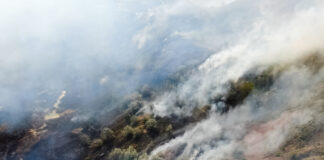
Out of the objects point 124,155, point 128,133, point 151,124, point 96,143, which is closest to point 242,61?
point 151,124

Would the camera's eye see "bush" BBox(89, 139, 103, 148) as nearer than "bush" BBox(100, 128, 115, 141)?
Yes

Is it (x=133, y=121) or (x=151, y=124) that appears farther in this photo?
(x=133, y=121)

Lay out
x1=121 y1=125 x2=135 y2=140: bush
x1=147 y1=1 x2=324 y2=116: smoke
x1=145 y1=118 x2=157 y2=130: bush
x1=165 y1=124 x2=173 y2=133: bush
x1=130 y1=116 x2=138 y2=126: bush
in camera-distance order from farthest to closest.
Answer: x1=130 y1=116 x2=138 y2=126: bush → x1=147 y1=1 x2=324 y2=116: smoke → x1=121 y1=125 x2=135 y2=140: bush → x1=145 y1=118 x2=157 y2=130: bush → x1=165 y1=124 x2=173 y2=133: bush

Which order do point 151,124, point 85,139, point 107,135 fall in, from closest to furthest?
point 151,124, point 107,135, point 85,139

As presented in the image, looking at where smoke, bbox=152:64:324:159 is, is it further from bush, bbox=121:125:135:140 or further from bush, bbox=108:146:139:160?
bush, bbox=121:125:135:140

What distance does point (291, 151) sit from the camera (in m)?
86.1

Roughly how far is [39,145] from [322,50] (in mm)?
158372

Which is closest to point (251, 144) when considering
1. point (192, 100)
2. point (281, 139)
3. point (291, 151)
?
point (281, 139)

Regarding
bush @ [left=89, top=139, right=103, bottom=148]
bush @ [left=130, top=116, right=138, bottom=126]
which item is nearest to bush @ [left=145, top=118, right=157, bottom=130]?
bush @ [left=130, top=116, right=138, bottom=126]

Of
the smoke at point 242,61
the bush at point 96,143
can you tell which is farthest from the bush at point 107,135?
the smoke at point 242,61

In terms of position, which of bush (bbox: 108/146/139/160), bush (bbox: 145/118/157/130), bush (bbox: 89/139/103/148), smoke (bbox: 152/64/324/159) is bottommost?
smoke (bbox: 152/64/324/159)

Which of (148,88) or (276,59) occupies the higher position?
(148,88)

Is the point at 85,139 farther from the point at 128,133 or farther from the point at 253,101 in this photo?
the point at 253,101

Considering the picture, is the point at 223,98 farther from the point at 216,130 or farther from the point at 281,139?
the point at 281,139
